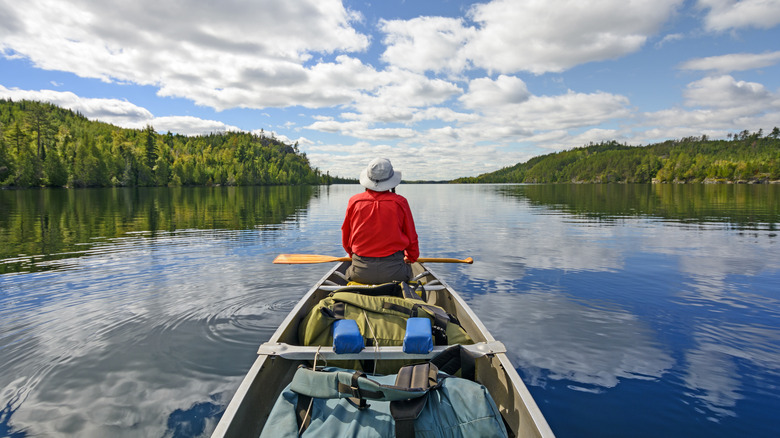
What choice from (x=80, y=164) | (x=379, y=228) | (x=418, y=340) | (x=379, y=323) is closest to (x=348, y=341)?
(x=379, y=323)

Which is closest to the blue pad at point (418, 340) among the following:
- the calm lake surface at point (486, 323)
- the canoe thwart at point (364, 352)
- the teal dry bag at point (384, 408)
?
the canoe thwart at point (364, 352)

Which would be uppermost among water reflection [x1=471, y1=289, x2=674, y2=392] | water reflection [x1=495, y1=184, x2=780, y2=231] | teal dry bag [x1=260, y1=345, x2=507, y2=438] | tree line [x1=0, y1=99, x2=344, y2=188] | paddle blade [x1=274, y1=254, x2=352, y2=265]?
tree line [x1=0, y1=99, x2=344, y2=188]

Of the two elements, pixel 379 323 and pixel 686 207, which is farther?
pixel 686 207

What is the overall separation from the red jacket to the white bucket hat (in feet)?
0.46

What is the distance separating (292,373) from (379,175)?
3.27 metres

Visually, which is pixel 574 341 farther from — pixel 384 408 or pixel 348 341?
pixel 384 408

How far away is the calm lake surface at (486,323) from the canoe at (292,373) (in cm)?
136

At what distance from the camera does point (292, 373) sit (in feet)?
13.8

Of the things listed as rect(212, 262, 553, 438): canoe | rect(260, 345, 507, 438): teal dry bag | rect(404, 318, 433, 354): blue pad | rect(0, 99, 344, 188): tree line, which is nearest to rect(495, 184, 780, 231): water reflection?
rect(212, 262, 553, 438): canoe

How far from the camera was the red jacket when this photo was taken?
20.1 ft

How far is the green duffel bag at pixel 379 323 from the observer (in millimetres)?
4191

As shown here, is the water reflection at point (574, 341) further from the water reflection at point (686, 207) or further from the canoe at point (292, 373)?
the water reflection at point (686, 207)

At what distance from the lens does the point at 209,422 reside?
4.54 metres

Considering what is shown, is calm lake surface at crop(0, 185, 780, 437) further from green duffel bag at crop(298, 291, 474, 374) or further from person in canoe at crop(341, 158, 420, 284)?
person in canoe at crop(341, 158, 420, 284)
